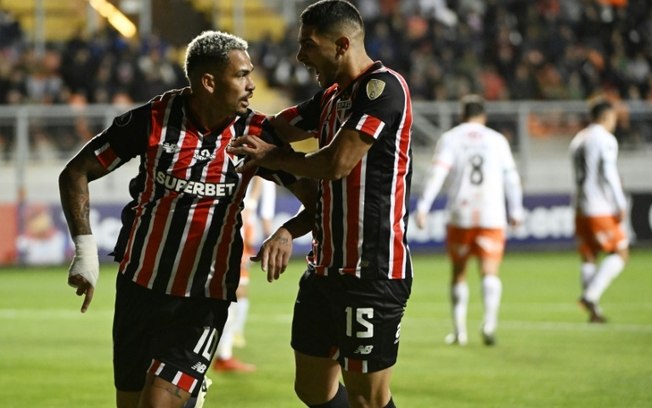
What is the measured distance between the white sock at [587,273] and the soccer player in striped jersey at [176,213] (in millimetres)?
8700

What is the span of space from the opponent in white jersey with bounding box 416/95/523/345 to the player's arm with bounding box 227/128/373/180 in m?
6.62

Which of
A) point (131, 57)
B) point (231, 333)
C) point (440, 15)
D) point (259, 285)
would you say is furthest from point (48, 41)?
point (231, 333)

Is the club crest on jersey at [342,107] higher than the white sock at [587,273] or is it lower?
higher

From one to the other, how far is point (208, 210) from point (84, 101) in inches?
740

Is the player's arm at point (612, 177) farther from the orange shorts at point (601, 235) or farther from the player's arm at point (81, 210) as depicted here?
the player's arm at point (81, 210)

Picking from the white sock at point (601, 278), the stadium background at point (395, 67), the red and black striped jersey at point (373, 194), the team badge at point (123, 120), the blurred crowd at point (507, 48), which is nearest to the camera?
the red and black striped jersey at point (373, 194)

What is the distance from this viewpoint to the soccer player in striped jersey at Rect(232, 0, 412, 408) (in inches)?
214

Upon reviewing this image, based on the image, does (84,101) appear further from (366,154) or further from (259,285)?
(366,154)

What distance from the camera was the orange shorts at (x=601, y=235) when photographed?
1388 cm

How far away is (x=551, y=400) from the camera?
866 centimetres

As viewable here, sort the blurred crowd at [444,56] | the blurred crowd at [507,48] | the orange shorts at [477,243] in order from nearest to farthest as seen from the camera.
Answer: the orange shorts at [477,243]
the blurred crowd at [444,56]
the blurred crowd at [507,48]

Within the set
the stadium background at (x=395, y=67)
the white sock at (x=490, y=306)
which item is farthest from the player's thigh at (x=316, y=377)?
the stadium background at (x=395, y=67)

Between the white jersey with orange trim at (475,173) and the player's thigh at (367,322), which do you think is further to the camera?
Answer: the white jersey with orange trim at (475,173)

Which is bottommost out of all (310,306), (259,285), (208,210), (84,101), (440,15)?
A: (259,285)
